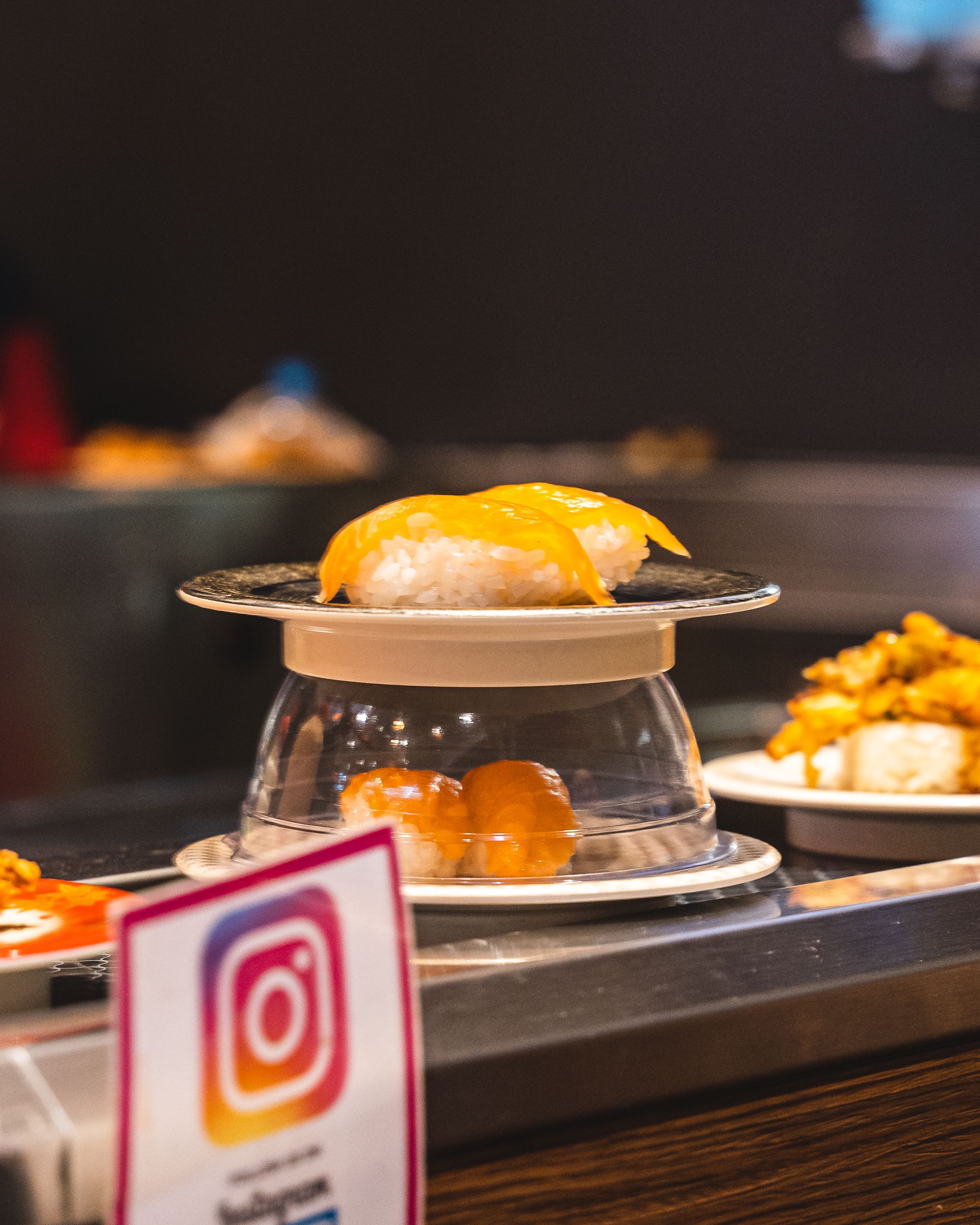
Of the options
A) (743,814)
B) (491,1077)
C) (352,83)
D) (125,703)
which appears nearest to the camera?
(491,1077)

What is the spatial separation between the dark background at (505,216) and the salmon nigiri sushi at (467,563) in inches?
108

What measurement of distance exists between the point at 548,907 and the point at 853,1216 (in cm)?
21

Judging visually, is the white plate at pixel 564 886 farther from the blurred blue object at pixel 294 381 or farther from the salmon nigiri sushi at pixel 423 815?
the blurred blue object at pixel 294 381

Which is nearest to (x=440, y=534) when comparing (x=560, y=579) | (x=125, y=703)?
(x=560, y=579)

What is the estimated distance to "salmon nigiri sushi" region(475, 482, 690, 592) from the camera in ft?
2.69

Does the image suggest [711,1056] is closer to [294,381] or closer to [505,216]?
[294,381]

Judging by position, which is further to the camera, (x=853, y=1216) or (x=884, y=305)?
(x=884, y=305)

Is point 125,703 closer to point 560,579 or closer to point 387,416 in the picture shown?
point 387,416

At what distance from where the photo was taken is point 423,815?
74 centimetres

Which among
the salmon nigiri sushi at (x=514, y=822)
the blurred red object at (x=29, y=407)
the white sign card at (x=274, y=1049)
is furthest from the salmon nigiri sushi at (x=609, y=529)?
the blurred red object at (x=29, y=407)

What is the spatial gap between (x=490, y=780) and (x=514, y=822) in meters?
0.02

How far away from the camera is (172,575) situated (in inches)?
130

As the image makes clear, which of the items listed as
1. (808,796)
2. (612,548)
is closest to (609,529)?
(612,548)

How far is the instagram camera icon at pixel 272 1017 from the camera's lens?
1.70 feet
